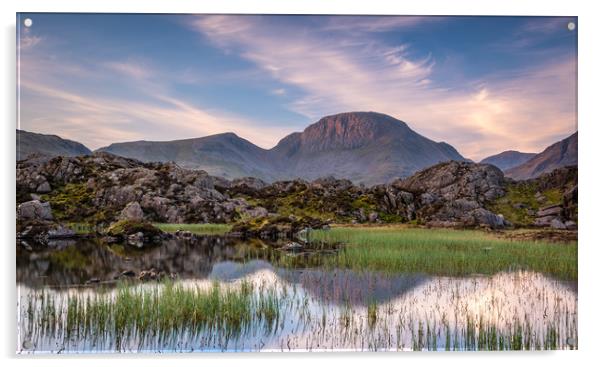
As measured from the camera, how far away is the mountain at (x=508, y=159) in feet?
31.9

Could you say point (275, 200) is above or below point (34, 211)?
above

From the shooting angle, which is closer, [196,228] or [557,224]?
[557,224]

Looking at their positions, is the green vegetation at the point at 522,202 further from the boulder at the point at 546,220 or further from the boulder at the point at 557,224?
the boulder at the point at 557,224

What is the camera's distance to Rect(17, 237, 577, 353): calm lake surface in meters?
7.98

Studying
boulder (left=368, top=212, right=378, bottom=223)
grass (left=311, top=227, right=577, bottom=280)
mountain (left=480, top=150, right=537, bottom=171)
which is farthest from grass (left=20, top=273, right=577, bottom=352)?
mountain (left=480, top=150, right=537, bottom=171)

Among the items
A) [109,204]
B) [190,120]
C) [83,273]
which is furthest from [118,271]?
[190,120]

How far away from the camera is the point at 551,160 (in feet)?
31.2

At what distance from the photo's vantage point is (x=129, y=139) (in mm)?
9633

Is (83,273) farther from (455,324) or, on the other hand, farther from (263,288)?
(455,324)

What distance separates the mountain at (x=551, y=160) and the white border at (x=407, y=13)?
→ 173mm

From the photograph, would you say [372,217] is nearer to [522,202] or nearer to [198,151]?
[522,202]

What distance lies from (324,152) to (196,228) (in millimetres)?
3395

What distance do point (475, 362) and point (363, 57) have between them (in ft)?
20.5

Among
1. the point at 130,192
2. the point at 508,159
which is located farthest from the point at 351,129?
the point at 130,192
